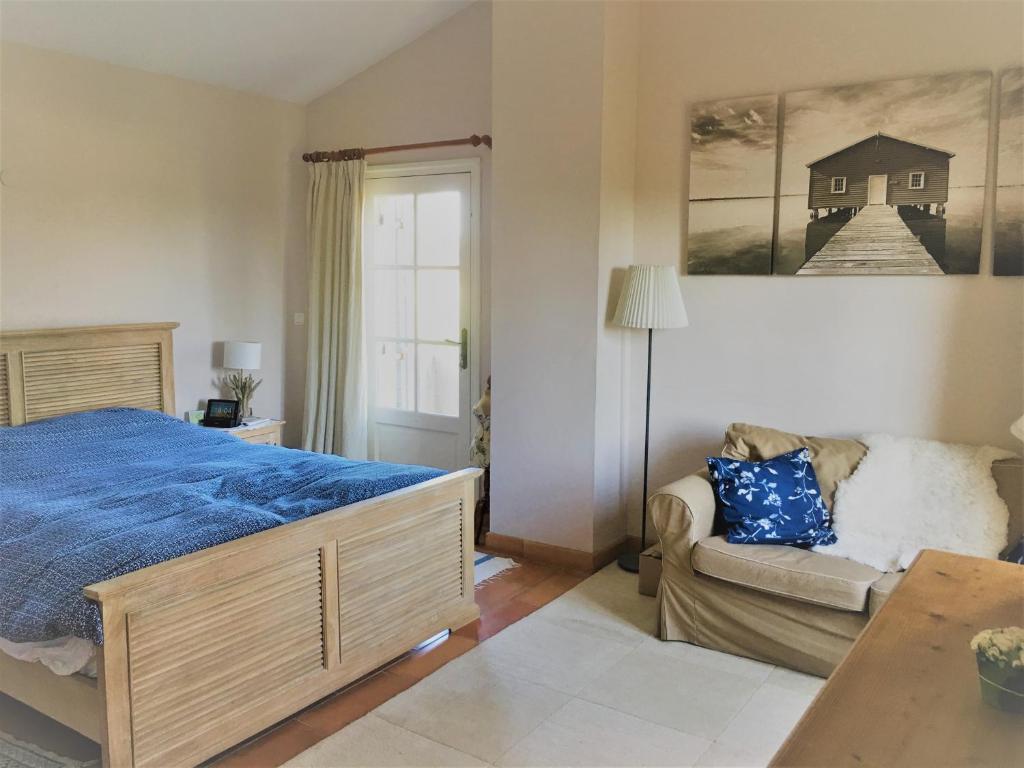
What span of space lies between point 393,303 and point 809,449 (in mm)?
2799

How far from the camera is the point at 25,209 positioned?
4.01 m

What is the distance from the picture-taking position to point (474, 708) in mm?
2703

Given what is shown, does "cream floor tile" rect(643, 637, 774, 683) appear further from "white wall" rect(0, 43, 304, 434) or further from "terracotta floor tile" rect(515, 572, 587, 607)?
"white wall" rect(0, 43, 304, 434)

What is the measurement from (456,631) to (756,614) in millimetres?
1131

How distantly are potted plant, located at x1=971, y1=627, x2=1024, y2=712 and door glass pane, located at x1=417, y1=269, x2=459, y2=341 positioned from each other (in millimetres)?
3927

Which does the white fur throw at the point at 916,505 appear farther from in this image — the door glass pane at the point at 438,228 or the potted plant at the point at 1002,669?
the door glass pane at the point at 438,228

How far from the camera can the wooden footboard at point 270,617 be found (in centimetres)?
218

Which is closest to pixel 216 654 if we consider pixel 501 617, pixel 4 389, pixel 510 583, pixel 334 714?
pixel 334 714

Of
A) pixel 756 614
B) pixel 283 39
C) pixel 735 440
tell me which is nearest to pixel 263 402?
pixel 283 39

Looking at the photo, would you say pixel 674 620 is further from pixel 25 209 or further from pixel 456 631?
pixel 25 209

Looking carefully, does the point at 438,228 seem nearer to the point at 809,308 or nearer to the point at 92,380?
the point at 92,380

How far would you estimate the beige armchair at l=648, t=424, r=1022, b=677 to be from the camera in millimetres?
2842

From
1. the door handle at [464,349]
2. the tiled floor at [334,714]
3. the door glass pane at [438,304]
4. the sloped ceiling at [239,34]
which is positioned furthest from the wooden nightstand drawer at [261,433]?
the sloped ceiling at [239,34]

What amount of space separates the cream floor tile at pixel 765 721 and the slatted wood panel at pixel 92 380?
11.1 ft
